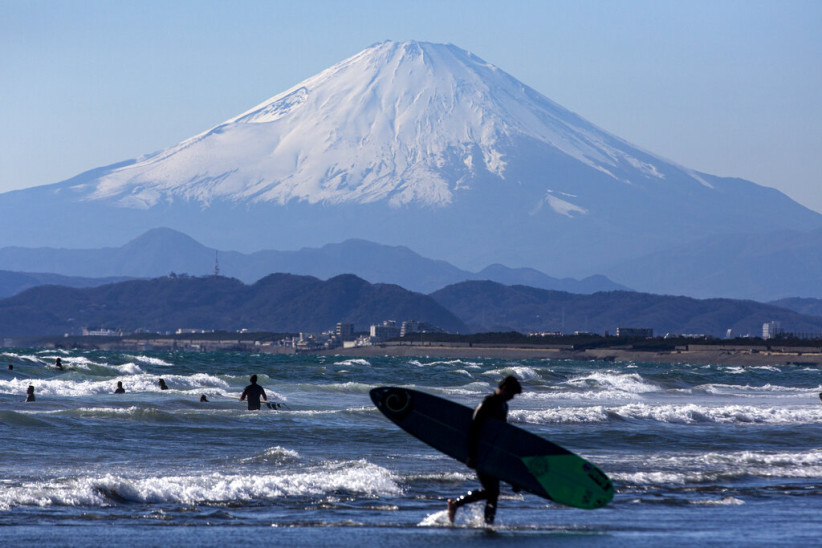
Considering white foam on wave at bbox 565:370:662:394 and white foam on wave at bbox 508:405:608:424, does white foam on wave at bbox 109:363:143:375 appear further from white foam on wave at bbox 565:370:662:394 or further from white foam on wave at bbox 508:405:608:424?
white foam on wave at bbox 508:405:608:424

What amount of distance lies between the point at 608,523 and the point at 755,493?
4.57m

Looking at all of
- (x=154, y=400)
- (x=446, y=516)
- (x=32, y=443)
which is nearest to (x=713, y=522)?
(x=446, y=516)

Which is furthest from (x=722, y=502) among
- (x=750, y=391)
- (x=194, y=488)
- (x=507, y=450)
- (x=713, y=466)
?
(x=750, y=391)

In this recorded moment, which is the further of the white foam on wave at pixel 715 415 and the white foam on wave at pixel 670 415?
the white foam on wave at pixel 715 415

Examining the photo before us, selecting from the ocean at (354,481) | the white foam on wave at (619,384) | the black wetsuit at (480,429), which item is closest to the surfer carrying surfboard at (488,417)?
the black wetsuit at (480,429)

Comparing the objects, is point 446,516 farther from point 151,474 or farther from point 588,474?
point 151,474

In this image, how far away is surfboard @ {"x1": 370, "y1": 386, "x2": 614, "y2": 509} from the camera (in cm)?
1494

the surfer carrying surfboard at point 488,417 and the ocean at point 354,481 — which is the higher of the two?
the surfer carrying surfboard at point 488,417

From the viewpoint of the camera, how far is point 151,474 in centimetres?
1986

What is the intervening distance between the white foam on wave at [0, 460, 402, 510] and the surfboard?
140 inches

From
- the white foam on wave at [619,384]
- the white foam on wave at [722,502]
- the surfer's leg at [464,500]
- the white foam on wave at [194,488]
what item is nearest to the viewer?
the surfer's leg at [464,500]

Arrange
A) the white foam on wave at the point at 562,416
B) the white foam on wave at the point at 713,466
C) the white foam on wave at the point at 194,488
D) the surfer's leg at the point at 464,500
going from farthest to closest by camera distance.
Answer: the white foam on wave at the point at 562,416 < the white foam on wave at the point at 713,466 < the white foam on wave at the point at 194,488 < the surfer's leg at the point at 464,500

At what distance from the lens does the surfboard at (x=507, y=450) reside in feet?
49.0

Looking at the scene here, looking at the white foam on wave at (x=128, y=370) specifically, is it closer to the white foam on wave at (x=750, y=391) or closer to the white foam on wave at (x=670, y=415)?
the white foam on wave at (x=750, y=391)
